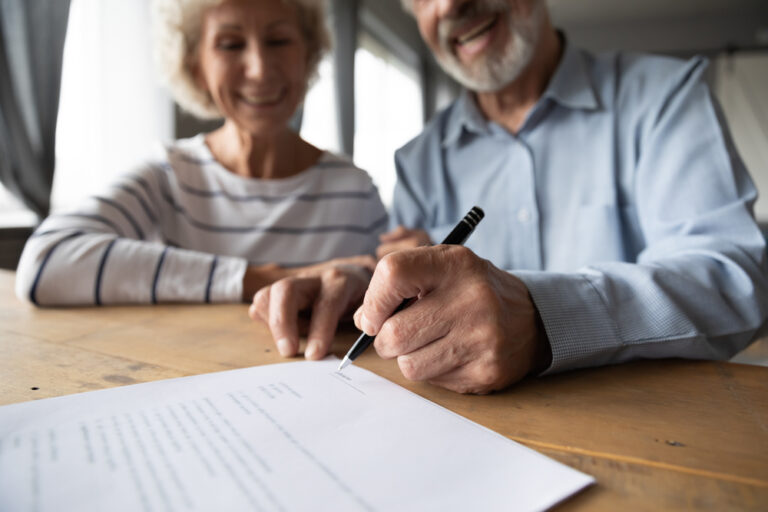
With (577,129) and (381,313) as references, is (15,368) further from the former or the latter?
(577,129)

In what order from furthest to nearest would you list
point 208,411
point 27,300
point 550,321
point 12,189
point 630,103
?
point 12,189 → point 630,103 → point 27,300 → point 550,321 → point 208,411

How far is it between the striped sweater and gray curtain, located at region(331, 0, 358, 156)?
2939 millimetres

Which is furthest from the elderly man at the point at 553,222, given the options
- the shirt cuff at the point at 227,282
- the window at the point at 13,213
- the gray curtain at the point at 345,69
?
the gray curtain at the point at 345,69

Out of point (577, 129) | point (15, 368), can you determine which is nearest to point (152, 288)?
point (15, 368)

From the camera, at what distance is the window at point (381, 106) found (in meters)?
5.20

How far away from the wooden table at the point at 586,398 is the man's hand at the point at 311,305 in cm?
3

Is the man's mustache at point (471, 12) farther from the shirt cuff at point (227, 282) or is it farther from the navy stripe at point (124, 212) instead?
the navy stripe at point (124, 212)

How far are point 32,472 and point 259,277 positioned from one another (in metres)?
0.65

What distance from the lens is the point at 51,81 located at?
2.05 metres

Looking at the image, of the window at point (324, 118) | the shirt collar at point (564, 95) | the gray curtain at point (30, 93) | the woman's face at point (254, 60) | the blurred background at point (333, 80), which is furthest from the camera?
the window at point (324, 118)

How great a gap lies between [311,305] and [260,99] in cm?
77

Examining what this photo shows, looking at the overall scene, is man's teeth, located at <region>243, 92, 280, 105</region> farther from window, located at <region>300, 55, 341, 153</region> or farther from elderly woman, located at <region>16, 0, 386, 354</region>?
window, located at <region>300, 55, 341, 153</region>

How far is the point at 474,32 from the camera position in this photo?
1188mm

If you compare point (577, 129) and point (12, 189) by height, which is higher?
point (577, 129)
